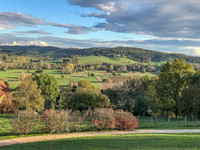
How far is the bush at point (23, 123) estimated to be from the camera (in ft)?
62.1

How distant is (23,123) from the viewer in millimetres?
19062

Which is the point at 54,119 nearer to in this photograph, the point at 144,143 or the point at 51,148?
the point at 51,148

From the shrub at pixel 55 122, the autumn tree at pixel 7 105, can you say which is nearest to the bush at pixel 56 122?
the shrub at pixel 55 122

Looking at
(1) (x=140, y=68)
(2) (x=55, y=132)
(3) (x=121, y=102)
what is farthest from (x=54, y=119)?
(1) (x=140, y=68)

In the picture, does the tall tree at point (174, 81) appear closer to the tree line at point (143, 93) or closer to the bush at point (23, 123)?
the tree line at point (143, 93)

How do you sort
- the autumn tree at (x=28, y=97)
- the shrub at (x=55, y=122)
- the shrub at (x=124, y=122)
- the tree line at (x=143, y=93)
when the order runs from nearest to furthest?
the shrub at (x=55, y=122) < the shrub at (x=124, y=122) < the tree line at (x=143, y=93) < the autumn tree at (x=28, y=97)

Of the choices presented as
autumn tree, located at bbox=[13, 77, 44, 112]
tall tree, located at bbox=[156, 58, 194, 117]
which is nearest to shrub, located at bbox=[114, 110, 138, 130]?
tall tree, located at bbox=[156, 58, 194, 117]

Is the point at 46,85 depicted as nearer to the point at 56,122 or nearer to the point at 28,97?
the point at 28,97

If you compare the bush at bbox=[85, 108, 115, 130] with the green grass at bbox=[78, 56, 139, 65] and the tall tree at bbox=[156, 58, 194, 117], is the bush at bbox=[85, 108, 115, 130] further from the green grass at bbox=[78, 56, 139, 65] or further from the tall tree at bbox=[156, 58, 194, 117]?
the green grass at bbox=[78, 56, 139, 65]

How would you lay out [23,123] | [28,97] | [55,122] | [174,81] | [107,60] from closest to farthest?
[23,123] → [55,122] → [174,81] → [28,97] → [107,60]

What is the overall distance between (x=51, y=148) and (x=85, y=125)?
33.7ft

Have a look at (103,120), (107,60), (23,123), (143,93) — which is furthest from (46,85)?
(107,60)

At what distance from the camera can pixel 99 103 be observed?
130ft


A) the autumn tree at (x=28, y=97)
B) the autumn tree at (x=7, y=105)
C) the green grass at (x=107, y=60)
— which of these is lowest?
the autumn tree at (x=7, y=105)
